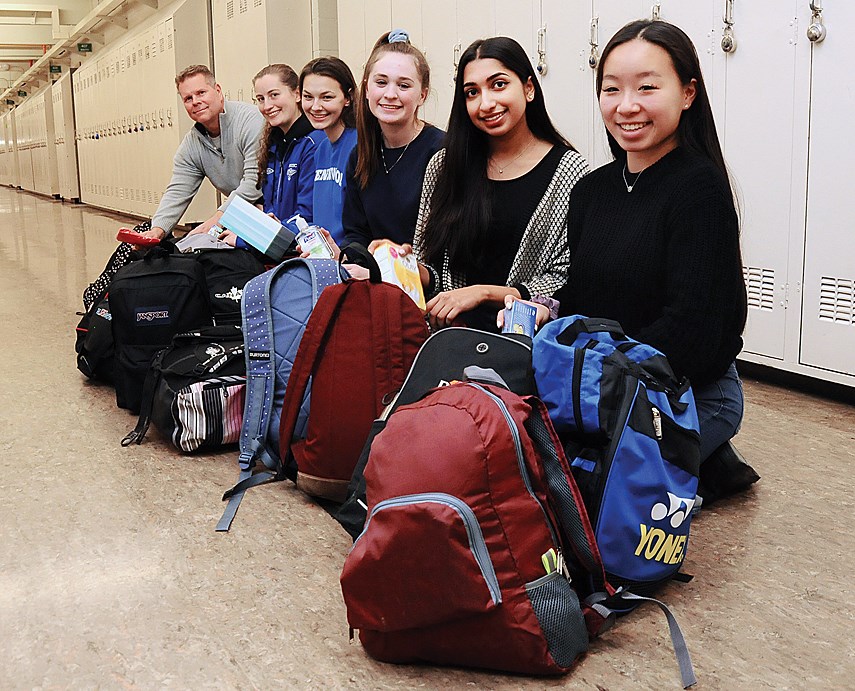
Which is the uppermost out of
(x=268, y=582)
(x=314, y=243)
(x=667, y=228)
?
(x=667, y=228)

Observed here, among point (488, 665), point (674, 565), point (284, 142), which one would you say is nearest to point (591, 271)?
point (674, 565)

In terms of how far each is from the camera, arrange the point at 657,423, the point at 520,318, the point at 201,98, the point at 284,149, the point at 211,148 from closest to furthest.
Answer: the point at 657,423 < the point at 520,318 < the point at 284,149 < the point at 201,98 < the point at 211,148

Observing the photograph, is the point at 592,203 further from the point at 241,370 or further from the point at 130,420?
the point at 130,420

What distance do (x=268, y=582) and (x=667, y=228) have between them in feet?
3.78

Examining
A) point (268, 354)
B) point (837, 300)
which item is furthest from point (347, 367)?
point (837, 300)

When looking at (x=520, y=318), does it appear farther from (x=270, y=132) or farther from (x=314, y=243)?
(x=270, y=132)

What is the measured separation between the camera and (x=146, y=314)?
3086 millimetres

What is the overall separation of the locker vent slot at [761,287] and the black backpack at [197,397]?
196 centimetres

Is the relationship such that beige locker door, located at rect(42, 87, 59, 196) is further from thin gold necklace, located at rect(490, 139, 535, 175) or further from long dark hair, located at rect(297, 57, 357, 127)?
thin gold necklace, located at rect(490, 139, 535, 175)

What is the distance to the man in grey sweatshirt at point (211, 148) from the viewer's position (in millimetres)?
4543

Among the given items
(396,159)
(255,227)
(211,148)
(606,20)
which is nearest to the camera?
(396,159)

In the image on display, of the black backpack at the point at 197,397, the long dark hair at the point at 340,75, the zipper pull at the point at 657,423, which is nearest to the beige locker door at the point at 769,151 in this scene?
the long dark hair at the point at 340,75

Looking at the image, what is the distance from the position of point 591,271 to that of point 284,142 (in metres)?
2.42

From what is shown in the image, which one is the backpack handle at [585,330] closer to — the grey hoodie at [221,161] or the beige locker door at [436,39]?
the grey hoodie at [221,161]
